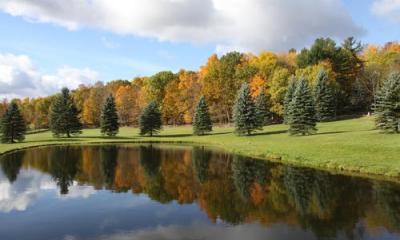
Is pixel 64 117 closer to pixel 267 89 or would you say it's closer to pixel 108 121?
pixel 108 121

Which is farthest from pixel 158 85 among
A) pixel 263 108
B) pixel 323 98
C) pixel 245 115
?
pixel 323 98

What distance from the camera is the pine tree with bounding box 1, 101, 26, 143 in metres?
58.9

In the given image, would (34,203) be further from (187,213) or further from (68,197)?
(187,213)

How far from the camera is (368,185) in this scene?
77.7ft

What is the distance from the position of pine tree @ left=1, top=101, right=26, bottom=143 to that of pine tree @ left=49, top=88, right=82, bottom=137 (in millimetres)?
7820

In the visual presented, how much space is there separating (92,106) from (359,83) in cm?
7495

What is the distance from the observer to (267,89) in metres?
81.2

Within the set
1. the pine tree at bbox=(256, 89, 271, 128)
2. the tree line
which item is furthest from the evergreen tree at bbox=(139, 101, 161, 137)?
the pine tree at bbox=(256, 89, 271, 128)

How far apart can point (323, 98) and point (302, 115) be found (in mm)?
18728

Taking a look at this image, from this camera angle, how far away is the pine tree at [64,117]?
6856 centimetres

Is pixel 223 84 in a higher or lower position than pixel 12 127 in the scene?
higher

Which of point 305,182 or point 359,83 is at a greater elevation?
point 359,83

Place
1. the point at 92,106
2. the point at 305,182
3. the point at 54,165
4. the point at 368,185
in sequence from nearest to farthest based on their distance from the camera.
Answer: the point at 368,185
the point at 305,182
the point at 54,165
the point at 92,106

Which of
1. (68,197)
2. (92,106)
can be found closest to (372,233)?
(68,197)
